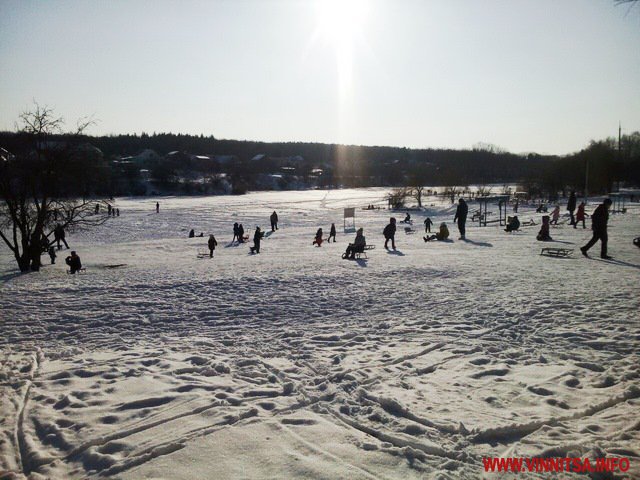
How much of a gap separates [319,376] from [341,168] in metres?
164

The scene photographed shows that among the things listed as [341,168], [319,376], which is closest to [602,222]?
[319,376]

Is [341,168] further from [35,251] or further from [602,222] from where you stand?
[602,222]

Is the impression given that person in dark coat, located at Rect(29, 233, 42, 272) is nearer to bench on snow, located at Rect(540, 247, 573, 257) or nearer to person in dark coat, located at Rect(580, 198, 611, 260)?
bench on snow, located at Rect(540, 247, 573, 257)

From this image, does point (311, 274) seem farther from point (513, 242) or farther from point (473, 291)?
point (513, 242)

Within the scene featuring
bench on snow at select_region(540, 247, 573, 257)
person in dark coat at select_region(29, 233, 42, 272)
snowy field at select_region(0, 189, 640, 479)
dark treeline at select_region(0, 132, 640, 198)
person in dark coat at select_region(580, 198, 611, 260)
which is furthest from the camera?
dark treeline at select_region(0, 132, 640, 198)

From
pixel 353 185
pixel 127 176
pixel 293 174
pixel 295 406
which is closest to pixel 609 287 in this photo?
pixel 295 406

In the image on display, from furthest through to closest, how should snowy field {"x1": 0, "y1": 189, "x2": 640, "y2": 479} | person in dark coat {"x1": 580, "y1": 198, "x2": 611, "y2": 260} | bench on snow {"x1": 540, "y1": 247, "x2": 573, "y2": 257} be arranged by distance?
bench on snow {"x1": 540, "y1": 247, "x2": 573, "y2": 257} → person in dark coat {"x1": 580, "y1": 198, "x2": 611, "y2": 260} → snowy field {"x1": 0, "y1": 189, "x2": 640, "y2": 479}

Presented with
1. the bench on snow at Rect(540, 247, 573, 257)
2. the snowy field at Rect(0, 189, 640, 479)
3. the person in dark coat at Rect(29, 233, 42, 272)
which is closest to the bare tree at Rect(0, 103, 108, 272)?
the person in dark coat at Rect(29, 233, 42, 272)

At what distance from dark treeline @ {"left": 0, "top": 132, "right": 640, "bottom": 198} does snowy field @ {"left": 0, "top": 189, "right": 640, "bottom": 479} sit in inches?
560

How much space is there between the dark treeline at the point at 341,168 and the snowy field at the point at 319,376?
14211mm

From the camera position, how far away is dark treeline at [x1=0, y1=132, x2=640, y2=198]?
Answer: 216ft

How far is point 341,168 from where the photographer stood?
6526 inches

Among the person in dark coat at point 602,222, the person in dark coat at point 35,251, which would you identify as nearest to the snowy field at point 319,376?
the person in dark coat at point 602,222

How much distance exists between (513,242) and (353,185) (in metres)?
113
